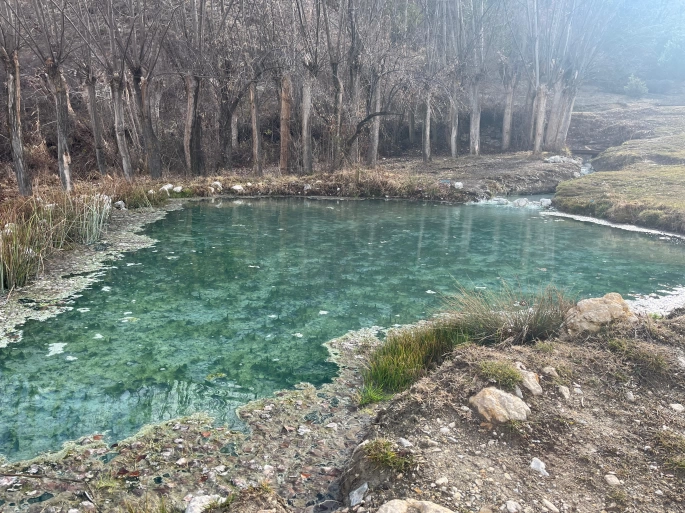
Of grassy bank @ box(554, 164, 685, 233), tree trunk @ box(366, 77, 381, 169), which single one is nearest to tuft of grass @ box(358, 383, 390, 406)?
grassy bank @ box(554, 164, 685, 233)

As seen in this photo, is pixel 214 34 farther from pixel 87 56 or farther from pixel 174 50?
pixel 87 56

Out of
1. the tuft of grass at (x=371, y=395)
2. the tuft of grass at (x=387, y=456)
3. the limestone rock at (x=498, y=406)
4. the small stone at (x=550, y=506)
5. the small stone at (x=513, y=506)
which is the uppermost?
the limestone rock at (x=498, y=406)

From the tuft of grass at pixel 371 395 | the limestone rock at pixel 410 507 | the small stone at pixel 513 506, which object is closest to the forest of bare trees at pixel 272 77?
the tuft of grass at pixel 371 395

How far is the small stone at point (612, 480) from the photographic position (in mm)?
2594

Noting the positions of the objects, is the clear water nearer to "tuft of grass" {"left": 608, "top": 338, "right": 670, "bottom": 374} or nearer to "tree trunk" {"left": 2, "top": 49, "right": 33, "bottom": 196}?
"tuft of grass" {"left": 608, "top": 338, "right": 670, "bottom": 374}

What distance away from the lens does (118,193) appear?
11.2 m

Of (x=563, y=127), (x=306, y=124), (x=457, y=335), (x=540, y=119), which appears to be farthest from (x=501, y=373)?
(x=563, y=127)

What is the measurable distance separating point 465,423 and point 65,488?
2.27 metres

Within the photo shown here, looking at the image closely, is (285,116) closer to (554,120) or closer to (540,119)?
(540,119)

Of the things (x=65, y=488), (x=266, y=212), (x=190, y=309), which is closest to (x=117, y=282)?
(x=190, y=309)

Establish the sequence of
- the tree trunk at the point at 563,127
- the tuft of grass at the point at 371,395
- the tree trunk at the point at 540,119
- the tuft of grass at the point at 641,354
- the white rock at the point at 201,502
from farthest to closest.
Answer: the tree trunk at the point at 563,127 → the tree trunk at the point at 540,119 → the tuft of grass at the point at 371,395 → the tuft of grass at the point at 641,354 → the white rock at the point at 201,502

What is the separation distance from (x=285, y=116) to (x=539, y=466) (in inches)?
603

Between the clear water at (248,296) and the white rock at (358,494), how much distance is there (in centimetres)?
123

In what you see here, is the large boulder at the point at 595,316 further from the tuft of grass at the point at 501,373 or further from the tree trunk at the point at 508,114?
the tree trunk at the point at 508,114
